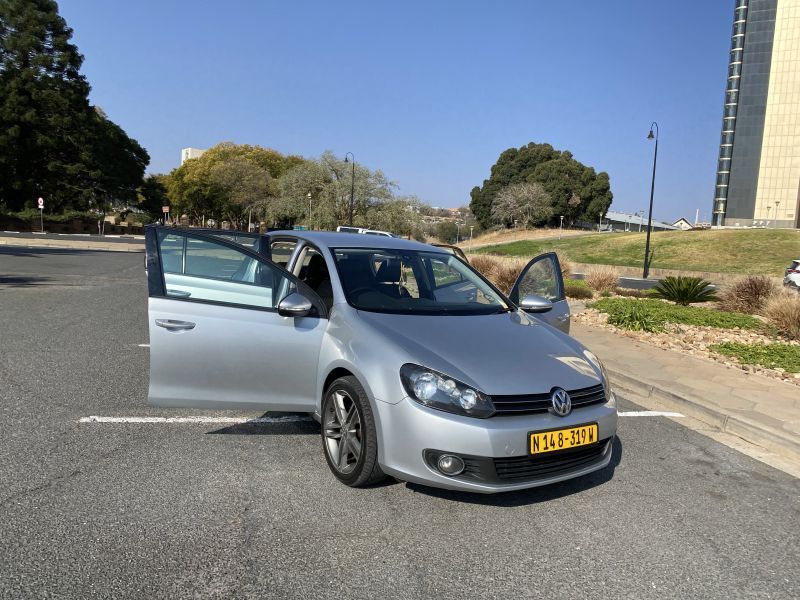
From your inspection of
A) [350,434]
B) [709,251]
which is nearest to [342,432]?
[350,434]

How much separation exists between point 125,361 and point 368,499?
171 inches

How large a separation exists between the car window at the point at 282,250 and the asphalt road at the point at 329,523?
1.41 meters

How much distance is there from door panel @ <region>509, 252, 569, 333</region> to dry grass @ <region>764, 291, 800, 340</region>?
234 inches

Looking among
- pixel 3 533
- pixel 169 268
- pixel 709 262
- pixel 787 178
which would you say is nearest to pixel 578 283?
pixel 169 268

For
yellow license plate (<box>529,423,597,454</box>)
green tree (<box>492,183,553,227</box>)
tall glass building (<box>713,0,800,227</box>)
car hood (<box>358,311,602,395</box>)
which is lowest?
yellow license plate (<box>529,423,597,454</box>)

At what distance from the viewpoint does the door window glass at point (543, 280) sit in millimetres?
5859

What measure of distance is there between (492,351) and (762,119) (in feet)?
332

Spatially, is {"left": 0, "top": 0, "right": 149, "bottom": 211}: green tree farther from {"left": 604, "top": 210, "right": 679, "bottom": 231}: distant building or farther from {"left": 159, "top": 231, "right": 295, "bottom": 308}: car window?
{"left": 604, "top": 210, "right": 679, "bottom": 231}: distant building

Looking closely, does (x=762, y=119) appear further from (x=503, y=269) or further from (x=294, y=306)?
(x=294, y=306)

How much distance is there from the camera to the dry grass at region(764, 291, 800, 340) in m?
9.54

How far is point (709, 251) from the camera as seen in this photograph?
41500 mm

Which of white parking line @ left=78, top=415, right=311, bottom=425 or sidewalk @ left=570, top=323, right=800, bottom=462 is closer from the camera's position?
white parking line @ left=78, top=415, right=311, bottom=425

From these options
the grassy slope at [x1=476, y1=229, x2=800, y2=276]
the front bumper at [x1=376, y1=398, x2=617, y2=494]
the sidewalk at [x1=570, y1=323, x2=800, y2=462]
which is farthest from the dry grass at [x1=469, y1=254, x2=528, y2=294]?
the grassy slope at [x1=476, y1=229, x2=800, y2=276]

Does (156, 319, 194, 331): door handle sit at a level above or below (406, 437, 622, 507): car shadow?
above
